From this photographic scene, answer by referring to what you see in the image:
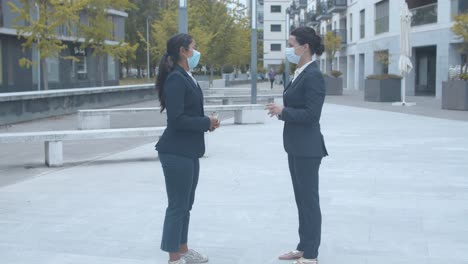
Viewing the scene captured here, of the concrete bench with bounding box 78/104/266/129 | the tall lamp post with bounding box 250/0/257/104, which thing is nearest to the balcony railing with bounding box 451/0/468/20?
the tall lamp post with bounding box 250/0/257/104

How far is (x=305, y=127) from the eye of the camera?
4508mm

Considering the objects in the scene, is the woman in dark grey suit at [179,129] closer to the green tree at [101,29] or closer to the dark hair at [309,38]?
the dark hair at [309,38]

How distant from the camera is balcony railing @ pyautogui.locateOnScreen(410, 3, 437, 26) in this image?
95.6 feet

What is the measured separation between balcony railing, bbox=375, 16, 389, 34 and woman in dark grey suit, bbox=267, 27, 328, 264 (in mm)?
32413

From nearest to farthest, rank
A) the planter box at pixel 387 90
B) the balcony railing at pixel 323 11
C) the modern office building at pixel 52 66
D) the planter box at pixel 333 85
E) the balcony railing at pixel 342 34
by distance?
the planter box at pixel 387 90
the modern office building at pixel 52 66
the planter box at pixel 333 85
the balcony railing at pixel 342 34
the balcony railing at pixel 323 11

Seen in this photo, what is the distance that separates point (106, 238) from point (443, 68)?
82.4 ft

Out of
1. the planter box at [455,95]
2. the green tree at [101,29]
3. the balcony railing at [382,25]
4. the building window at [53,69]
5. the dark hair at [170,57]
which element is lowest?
the planter box at [455,95]

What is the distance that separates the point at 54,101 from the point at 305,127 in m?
15.9

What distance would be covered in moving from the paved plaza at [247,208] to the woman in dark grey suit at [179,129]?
2.15 feet

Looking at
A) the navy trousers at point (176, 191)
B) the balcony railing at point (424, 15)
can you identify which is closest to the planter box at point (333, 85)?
Answer: the balcony railing at point (424, 15)

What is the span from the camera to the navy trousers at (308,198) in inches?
179

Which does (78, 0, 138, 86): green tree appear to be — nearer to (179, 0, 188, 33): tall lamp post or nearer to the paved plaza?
(179, 0, 188, 33): tall lamp post

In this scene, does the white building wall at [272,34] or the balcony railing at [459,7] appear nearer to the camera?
the balcony railing at [459,7]

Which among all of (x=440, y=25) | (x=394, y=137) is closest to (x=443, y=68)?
(x=440, y=25)
